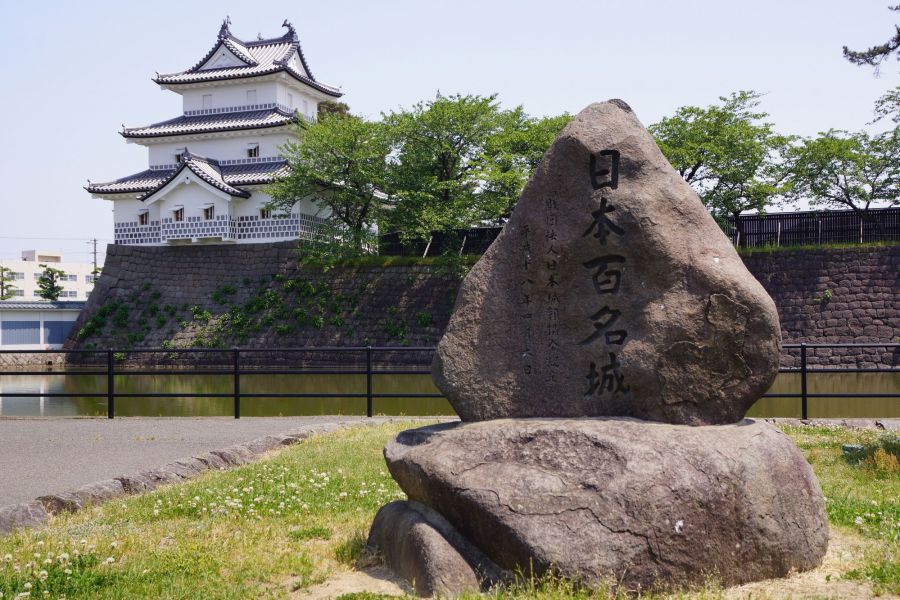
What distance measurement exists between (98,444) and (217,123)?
28.3m

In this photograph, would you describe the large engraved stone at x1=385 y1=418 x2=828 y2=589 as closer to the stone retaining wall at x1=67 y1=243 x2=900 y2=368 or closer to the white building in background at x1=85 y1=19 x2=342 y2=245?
the stone retaining wall at x1=67 y1=243 x2=900 y2=368

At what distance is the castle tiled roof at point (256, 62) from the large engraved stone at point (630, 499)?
32.8 metres

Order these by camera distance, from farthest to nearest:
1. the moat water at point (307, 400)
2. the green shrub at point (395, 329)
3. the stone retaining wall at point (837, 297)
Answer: the green shrub at point (395, 329) → the stone retaining wall at point (837, 297) → the moat water at point (307, 400)

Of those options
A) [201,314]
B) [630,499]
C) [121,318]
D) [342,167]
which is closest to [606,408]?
[630,499]

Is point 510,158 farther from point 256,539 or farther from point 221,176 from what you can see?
point 256,539

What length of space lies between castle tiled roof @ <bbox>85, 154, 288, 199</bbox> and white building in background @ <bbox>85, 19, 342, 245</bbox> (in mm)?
44

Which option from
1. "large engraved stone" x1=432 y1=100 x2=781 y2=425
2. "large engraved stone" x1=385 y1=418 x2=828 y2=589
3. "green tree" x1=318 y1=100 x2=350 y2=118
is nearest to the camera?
"large engraved stone" x1=385 y1=418 x2=828 y2=589

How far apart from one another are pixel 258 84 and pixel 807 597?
116 ft

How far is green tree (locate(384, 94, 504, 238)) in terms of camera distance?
28719 millimetres

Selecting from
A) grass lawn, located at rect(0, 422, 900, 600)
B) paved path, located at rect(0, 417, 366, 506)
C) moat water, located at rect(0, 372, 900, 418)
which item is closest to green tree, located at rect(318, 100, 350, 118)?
moat water, located at rect(0, 372, 900, 418)

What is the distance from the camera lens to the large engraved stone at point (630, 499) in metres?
4.17

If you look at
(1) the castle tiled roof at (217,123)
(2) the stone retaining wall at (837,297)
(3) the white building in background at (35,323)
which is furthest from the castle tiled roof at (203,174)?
(2) the stone retaining wall at (837,297)

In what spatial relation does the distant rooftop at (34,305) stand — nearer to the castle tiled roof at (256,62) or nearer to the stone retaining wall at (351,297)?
the stone retaining wall at (351,297)

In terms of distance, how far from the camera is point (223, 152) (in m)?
36.3
